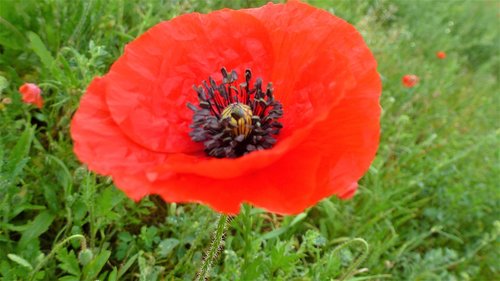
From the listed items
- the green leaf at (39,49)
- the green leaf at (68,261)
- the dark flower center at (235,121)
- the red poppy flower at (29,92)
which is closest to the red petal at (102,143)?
the dark flower center at (235,121)

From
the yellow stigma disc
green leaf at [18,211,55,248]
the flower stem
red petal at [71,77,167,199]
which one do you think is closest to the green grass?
green leaf at [18,211,55,248]

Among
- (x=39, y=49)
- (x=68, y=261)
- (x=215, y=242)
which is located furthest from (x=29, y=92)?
(x=215, y=242)

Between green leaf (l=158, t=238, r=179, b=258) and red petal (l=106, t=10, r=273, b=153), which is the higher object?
red petal (l=106, t=10, r=273, b=153)

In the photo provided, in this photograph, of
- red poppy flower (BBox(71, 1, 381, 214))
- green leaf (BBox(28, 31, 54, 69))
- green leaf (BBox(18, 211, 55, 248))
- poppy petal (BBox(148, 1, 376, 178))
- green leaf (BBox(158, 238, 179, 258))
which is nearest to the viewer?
red poppy flower (BBox(71, 1, 381, 214))

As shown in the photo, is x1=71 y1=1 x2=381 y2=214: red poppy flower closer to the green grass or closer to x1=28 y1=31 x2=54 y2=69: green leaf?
the green grass

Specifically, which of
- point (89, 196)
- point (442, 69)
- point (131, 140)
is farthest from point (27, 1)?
point (442, 69)

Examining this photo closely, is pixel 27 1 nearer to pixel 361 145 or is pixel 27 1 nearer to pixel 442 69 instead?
pixel 361 145

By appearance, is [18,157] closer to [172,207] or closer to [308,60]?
[172,207]
